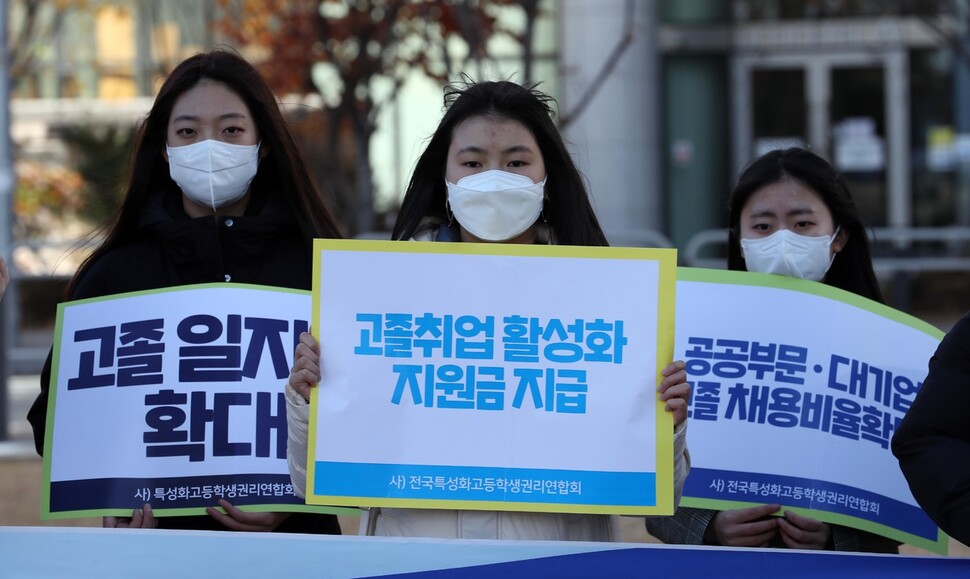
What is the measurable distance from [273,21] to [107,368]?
1169 centimetres

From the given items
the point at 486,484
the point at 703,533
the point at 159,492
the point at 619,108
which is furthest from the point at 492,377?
the point at 619,108

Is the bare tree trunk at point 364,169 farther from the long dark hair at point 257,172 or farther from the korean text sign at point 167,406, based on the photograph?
the korean text sign at point 167,406

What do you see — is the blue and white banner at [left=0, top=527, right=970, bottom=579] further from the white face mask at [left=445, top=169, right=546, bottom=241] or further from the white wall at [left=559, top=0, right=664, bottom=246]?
the white wall at [left=559, top=0, right=664, bottom=246]

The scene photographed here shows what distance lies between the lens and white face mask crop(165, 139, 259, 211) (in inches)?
144

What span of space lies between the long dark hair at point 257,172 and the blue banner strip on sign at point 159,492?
22.1 inches

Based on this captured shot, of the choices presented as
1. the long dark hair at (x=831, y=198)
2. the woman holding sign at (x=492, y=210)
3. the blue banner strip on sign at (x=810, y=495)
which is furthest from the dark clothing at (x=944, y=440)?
the long dark hair at (x=831, y=198)

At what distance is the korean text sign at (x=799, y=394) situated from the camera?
3473 mm

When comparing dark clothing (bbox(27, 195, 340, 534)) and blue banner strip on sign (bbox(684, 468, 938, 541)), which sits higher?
dark clothing (bbox(27, 195, 340, 534))

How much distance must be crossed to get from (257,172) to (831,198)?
155cm

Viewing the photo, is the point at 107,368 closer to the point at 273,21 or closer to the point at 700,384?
the point at 700,384

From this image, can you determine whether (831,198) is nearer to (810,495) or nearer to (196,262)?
(810,495)

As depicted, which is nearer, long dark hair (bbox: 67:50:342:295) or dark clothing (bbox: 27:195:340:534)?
dark clothing (bbox: 27:195:340:534)

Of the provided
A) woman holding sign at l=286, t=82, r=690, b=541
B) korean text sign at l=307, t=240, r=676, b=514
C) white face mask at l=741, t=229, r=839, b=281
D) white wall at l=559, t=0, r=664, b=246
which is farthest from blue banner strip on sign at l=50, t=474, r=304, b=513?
white wall at l=559, t=0, r=664, b=246

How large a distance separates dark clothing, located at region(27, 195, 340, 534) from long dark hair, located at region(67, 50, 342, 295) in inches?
1.8
